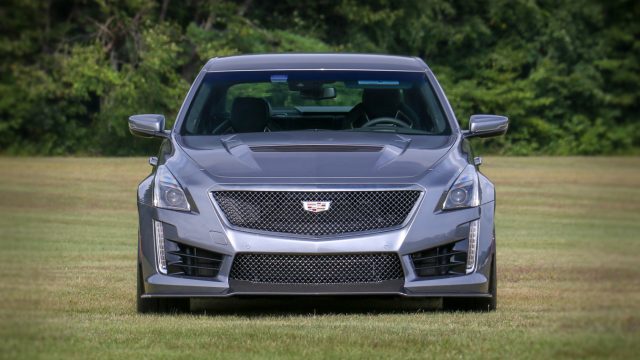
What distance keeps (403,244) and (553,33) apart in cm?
4307

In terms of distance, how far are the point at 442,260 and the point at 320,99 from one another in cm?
197

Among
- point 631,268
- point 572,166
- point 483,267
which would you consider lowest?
point 572,166

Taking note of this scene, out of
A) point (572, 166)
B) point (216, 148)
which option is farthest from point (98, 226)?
point (572, 166)

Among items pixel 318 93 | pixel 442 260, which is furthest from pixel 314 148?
pixel 318 93

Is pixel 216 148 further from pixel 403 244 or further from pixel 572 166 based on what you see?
pixel 572 166

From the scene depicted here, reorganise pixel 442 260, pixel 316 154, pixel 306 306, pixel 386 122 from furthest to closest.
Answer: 1. pixel 386 122
2. pixel 306 306
3. pixel 316 154
4. pixel 442 260

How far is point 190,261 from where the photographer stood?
864cm

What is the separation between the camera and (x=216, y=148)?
912 centimetres

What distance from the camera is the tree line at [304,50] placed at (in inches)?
1816

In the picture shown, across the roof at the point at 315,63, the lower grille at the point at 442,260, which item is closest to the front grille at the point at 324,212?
the lower grille at the point at 442,260

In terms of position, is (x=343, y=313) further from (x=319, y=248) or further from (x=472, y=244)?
(x=472, y=244)

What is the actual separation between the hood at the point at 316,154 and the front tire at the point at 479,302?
0.77 meters

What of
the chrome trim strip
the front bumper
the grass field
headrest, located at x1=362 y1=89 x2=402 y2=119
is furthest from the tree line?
the chrome trim strip

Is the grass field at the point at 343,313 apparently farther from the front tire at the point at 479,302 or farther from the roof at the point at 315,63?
the roof at the point at 315,63
